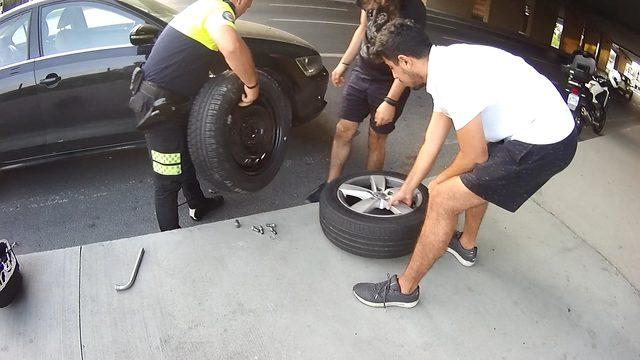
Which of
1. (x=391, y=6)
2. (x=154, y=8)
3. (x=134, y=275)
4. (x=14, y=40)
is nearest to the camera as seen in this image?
(x=134, y=275)

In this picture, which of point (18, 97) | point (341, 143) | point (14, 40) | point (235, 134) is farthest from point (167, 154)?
point (14, 40)

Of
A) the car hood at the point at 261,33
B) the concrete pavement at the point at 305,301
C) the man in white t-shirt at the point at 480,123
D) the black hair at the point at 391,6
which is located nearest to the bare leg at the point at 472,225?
the concrete pavement at the point at 305,301

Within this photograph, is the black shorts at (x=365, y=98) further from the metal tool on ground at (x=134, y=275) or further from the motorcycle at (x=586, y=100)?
the motorcycle at (x=586, y=100)

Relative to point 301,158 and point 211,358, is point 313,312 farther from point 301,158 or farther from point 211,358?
point 301,158

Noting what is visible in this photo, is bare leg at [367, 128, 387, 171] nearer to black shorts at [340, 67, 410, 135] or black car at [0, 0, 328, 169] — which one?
black shorts at [340, 67, 410, 135]

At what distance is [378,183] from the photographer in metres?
3.23

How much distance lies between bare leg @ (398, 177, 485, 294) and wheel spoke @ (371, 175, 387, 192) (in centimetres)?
80

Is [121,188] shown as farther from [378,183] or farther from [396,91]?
[396,91]

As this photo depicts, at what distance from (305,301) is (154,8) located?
10.0 feet

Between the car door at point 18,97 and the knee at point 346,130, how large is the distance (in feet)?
7.73

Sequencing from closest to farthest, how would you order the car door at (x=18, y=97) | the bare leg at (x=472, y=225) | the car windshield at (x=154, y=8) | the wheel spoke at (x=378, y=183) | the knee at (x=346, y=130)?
the bare leg at (x=472, y=225)
the wheel spoke at (x=378, y=183)
the knee at (x=346, y=130)
the car door at (x=18, y=97)
the car windshield at (x=154, y=8)

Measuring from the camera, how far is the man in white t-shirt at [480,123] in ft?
6.81

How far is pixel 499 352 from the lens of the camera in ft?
7.58

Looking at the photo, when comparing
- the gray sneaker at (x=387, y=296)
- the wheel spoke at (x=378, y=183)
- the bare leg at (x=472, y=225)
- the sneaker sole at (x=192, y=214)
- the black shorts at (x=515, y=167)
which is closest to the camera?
the black shorts at (x=515, y=167)
